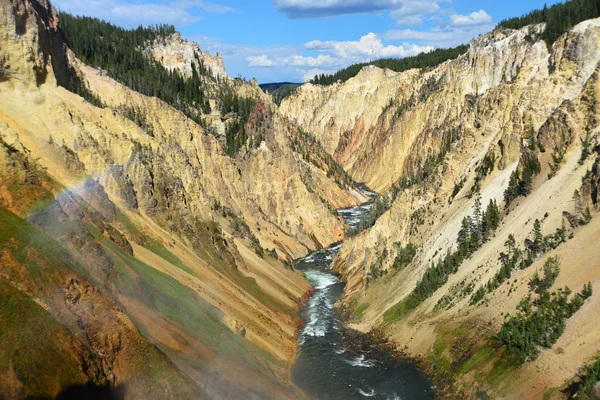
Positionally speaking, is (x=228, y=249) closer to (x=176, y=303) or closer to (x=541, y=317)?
(x=176, y=303)

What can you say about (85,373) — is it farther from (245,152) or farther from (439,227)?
(245,152)

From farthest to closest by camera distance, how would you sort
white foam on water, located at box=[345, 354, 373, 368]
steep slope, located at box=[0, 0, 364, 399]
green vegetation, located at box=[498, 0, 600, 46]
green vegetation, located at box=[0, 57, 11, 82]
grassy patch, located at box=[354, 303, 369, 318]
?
1. green vegetation, located at box=[498, 0, 600, 46]
2. grassy patch, located at box=[354, 303, 369, 318]
3. white foam on water, located at box=[345, 354, 373, 368]
4. green vegetation, located at box=[0, 57, 11, 82]
5. steep slope, located at box=[0, 0, 364, 399]

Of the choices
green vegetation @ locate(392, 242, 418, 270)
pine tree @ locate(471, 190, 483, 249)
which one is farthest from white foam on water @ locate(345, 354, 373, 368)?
green vegetation @ locate(392, 242, 418, 270)

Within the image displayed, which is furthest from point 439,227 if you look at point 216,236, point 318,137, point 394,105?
point 318,137

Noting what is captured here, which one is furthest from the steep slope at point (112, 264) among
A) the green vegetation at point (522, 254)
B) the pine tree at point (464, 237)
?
the pine tree at point (464, 237)

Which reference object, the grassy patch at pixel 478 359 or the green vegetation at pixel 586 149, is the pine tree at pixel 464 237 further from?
the grassy patch at pixel 478 359

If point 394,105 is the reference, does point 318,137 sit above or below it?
below

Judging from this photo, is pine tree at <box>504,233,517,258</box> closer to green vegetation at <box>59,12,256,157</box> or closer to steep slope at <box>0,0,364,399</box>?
steep slope at <box>0,0,364,399</box>

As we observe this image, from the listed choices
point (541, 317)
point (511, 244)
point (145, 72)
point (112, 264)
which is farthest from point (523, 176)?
point (145, 72)
